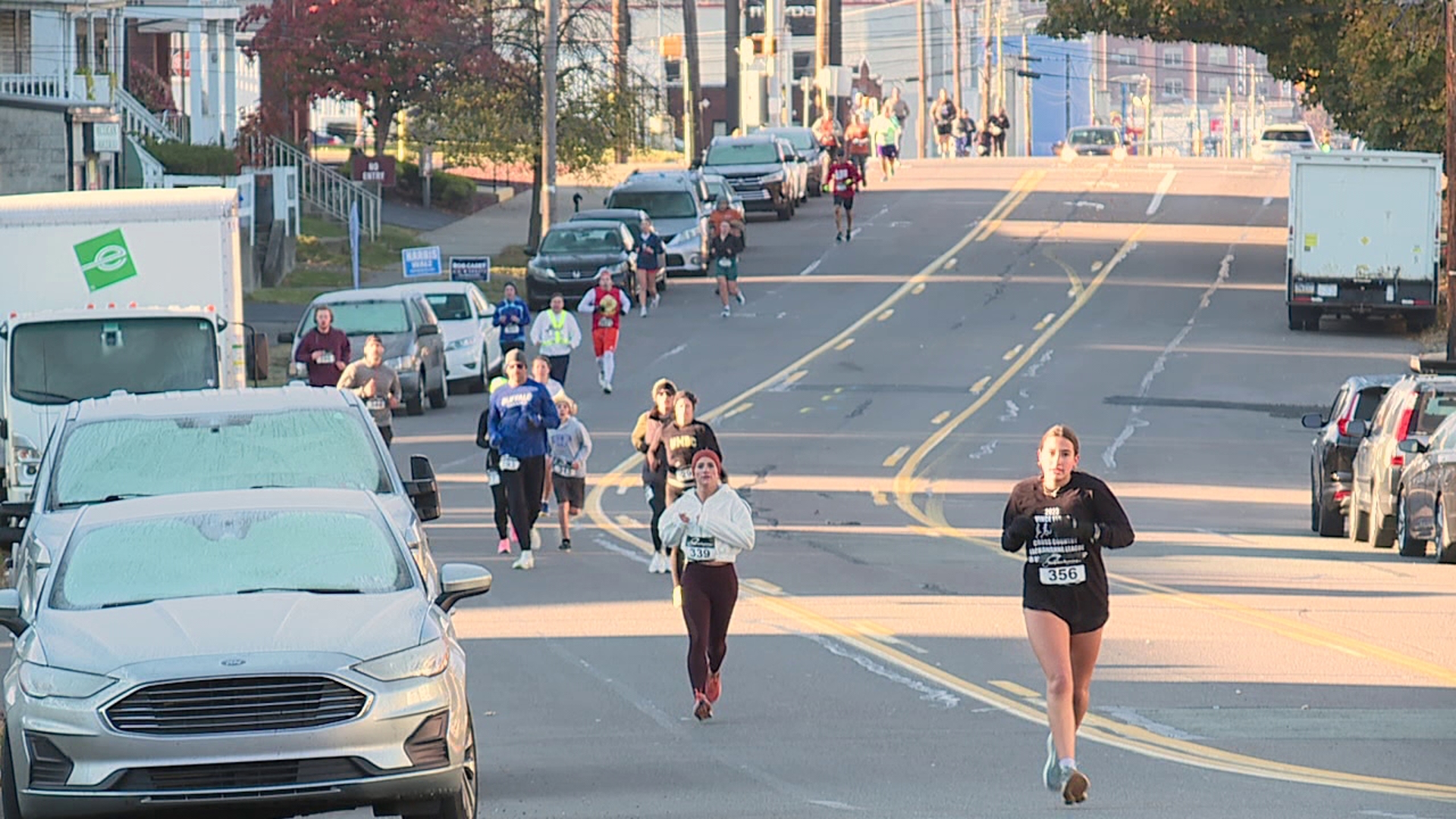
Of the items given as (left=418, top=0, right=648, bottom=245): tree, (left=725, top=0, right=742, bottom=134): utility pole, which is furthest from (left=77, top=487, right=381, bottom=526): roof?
(left=725, top=0, right=742, bottom=134): utility pole

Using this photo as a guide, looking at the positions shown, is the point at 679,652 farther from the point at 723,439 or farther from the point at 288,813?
the point at 723,439

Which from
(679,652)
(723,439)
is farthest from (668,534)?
(723,439)

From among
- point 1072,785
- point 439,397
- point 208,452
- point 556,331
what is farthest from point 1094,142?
point 1072,785

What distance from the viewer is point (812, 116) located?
105m

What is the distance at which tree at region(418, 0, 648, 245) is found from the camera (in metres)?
54.1

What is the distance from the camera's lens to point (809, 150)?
6481 cm

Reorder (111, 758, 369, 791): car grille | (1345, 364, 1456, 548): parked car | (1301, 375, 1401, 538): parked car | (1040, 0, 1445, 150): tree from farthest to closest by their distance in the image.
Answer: (1040, 0, 1445, 150): tree
(1301, 375, 1401, 538): parked car
(1345, 364, 1456, 548): parked car
(111, 758, 369, 791): car grille

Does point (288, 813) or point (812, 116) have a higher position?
point (812, 116)

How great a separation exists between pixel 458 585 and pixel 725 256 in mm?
31374

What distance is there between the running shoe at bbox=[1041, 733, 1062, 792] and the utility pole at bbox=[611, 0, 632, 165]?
4533 centimetres

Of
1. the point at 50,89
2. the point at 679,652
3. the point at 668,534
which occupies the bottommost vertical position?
the point at 679,652

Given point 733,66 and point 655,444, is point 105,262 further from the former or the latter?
point 733,66

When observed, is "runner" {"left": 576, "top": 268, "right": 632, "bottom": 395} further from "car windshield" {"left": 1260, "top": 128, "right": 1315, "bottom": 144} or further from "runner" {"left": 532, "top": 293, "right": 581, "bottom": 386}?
"car windshield" {"left": 1260, "top": 128, "right": 1315, "bottom": 144}

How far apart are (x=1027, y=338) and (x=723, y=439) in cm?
1191
